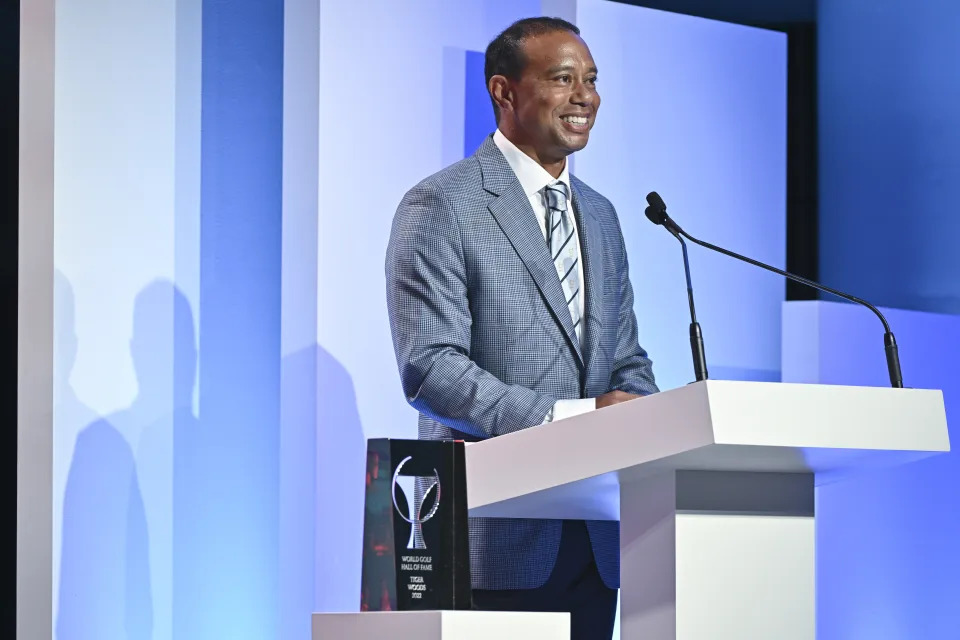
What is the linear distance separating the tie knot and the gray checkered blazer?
40mm

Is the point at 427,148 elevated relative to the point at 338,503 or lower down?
elevated

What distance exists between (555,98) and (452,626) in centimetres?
145

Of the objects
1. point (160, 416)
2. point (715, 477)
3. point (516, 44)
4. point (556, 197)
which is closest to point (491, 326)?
point (556, 197)

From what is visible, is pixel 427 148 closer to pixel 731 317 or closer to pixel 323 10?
pixel 323 10

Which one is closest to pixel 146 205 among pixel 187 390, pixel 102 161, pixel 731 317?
pixel 102 161

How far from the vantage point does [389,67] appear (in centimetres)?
344

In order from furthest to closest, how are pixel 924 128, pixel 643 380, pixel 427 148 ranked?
pixel 924 128 → pixel 427 148 → pixel 643 380

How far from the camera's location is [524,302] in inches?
99.4

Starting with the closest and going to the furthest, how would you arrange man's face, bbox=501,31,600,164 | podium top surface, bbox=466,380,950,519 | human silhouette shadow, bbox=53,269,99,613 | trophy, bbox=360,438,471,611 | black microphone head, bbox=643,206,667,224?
1. podium top surface, bbox=466,380,950,519
2. trophy, bbox=360,438,471,611
3. black microphone head, bbox=643,206,667,224
4. man's face, bbox=501,31,600,164
5. human silhouette shadow, bbox=53,269,99,613

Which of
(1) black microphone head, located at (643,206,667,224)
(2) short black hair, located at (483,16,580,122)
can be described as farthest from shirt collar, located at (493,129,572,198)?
(1) black microphone head, located at (643,206,667,224)

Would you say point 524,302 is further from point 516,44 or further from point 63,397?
point 63,397

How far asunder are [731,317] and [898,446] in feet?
7.42

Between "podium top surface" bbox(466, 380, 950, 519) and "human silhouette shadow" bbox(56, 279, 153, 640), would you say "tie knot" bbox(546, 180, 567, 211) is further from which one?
"human silhouette shadow" bbox(56, 279, 153, 640)

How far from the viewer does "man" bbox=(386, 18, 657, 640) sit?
2.36 m
